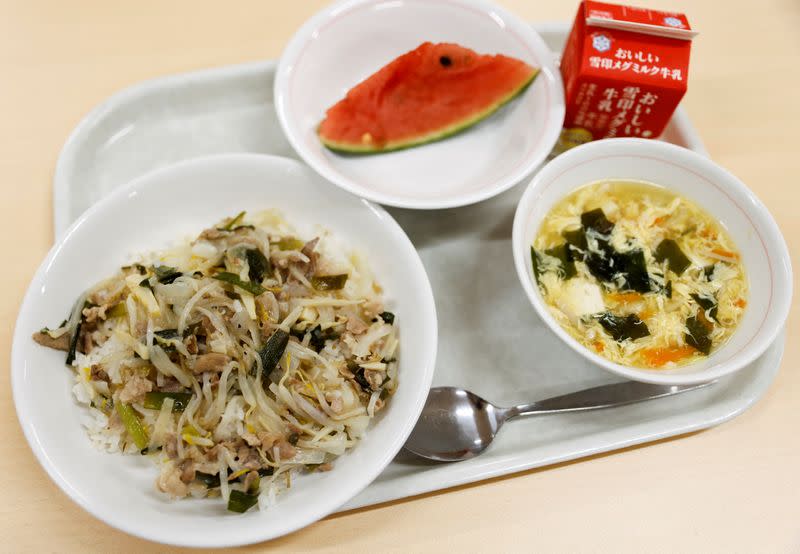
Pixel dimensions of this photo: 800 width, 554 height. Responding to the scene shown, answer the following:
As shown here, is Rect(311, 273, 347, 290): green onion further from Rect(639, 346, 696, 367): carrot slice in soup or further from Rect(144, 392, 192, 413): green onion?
Rect(639, 346, 696, 367): carrot slice in soup

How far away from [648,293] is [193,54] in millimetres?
1748

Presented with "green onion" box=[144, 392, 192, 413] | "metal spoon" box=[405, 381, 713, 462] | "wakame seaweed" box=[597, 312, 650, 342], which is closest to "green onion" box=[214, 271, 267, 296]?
"green onion" box=[144, 392, 192, 413]

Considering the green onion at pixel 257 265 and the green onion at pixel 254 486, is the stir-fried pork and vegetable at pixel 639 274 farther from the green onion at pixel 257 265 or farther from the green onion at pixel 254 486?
the green onion at pixel 254 486

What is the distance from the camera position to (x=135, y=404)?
132cm

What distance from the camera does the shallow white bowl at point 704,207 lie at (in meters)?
1.34

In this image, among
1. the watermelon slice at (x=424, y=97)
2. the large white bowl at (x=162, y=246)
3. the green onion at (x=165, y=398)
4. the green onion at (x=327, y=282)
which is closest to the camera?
the large white bowl at (x=162, y=246)

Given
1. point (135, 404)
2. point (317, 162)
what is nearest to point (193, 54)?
point (317, 162)

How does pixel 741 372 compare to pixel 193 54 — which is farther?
pixel 193 54

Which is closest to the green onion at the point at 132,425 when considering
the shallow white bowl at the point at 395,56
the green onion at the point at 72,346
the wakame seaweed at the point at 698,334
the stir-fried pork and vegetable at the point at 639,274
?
the green onion at the point at 72,346

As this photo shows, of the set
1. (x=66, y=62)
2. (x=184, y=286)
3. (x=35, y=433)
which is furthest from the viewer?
(x=66, y=62)

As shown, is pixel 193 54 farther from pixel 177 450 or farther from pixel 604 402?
pixel 604 402

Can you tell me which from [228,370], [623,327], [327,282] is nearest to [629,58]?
[623,327]

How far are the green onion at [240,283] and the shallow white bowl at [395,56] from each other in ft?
1.31

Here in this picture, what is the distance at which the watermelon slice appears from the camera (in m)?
1.84
